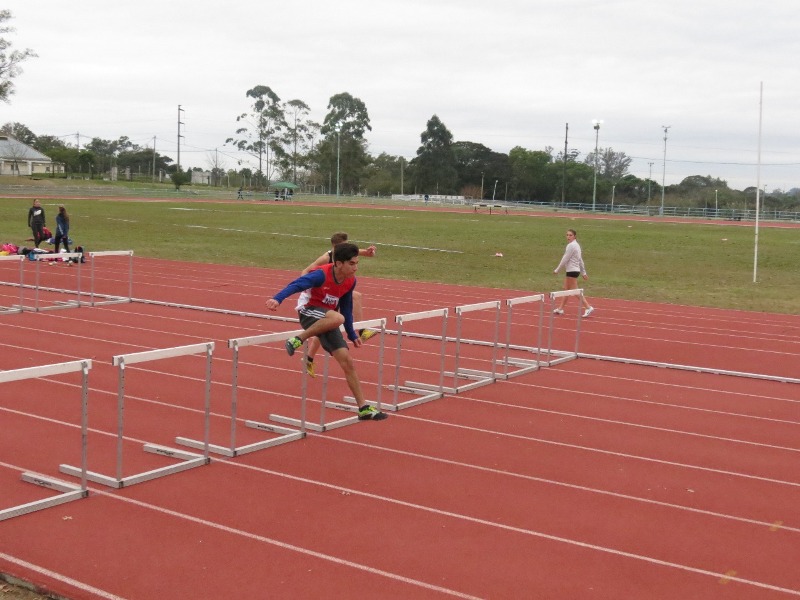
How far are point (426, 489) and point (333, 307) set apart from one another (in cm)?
213

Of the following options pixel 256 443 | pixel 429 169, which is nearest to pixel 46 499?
pixel 256 443

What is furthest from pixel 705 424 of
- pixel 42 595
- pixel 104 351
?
pixel 104 351

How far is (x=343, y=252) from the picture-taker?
804cm

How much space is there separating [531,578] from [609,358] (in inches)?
300

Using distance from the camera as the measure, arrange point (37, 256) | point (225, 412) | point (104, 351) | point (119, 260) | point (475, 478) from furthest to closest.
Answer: point (119, 260), point (37, 256), point (104, 351), point (225, 412), point (475, 478)

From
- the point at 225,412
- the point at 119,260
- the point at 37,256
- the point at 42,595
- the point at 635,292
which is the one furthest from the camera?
the point at 119,260

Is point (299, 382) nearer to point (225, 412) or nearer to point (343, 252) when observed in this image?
point (225, 412)

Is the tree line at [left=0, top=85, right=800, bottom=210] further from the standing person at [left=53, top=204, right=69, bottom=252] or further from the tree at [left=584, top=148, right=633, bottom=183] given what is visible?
the standing person at [left=53, top=204, right=69, bottom=252]

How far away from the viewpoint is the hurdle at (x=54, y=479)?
599cm

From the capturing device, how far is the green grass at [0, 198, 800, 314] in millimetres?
24250

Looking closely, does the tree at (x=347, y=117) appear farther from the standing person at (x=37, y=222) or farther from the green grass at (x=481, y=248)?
the standing person at (x=37, y=222)

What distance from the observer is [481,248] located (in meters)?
34.2

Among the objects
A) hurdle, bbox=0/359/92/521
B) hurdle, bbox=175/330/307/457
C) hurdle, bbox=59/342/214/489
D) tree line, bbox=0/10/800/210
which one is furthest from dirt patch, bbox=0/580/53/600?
tree line, bbox=0/10/800/210

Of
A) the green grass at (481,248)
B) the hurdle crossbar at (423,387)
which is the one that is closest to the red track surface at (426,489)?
the hurdle crossbar at (423,387)
